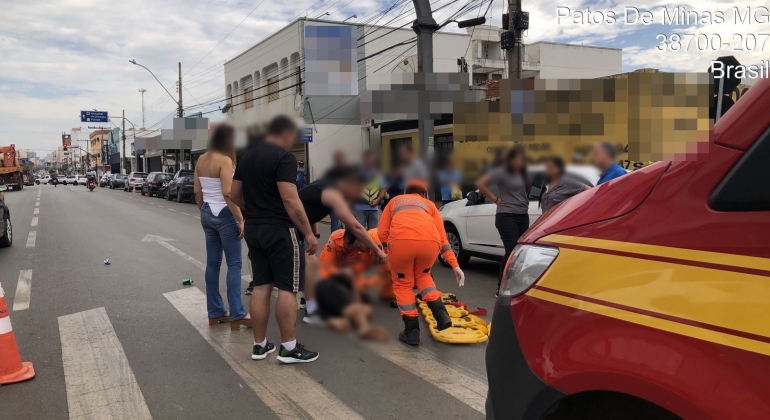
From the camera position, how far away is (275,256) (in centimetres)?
368

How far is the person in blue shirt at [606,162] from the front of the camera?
1736mm

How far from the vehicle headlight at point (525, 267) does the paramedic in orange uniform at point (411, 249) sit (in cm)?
130

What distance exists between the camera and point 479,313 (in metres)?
5.44

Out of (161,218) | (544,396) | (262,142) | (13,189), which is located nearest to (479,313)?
(544,396)

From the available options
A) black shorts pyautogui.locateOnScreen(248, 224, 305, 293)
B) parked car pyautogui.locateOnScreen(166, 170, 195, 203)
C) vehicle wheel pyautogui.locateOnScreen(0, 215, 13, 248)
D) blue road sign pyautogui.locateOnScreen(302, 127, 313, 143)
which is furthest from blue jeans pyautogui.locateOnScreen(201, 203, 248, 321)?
parked car pyautogui.locateOnScreen(166, 170, 195, 203)

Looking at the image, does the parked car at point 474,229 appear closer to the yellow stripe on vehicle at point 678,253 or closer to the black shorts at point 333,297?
the yellow stripe on vehicle at point 678,253

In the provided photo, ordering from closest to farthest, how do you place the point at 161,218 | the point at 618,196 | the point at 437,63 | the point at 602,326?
the point at 602,326
the point at 618,196
the point at 437,63
the point at 161,218

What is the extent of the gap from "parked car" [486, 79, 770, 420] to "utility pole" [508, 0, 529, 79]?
4480 millimetres

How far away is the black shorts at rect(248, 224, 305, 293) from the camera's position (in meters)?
3.60

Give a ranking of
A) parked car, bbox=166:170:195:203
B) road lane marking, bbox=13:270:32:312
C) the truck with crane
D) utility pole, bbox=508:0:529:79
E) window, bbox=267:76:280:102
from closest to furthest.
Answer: window, bbox=267:76:280:102 < road lane marking, bbox=13:270:32:312 < utility pole, bbox=508:0:529:79 < parked car, bbox=166:170:195:203 < the truck with crane

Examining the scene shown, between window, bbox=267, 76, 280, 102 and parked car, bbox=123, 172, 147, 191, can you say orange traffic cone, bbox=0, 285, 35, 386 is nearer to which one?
window, bbox=267, 76, 280, 102

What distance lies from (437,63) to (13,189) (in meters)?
52.2

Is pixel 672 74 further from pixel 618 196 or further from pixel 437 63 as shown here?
pixel 437 63

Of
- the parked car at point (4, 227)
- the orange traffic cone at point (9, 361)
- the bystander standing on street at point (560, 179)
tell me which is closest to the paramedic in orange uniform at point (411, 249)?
the bystander standing on street at point (560, 179)
